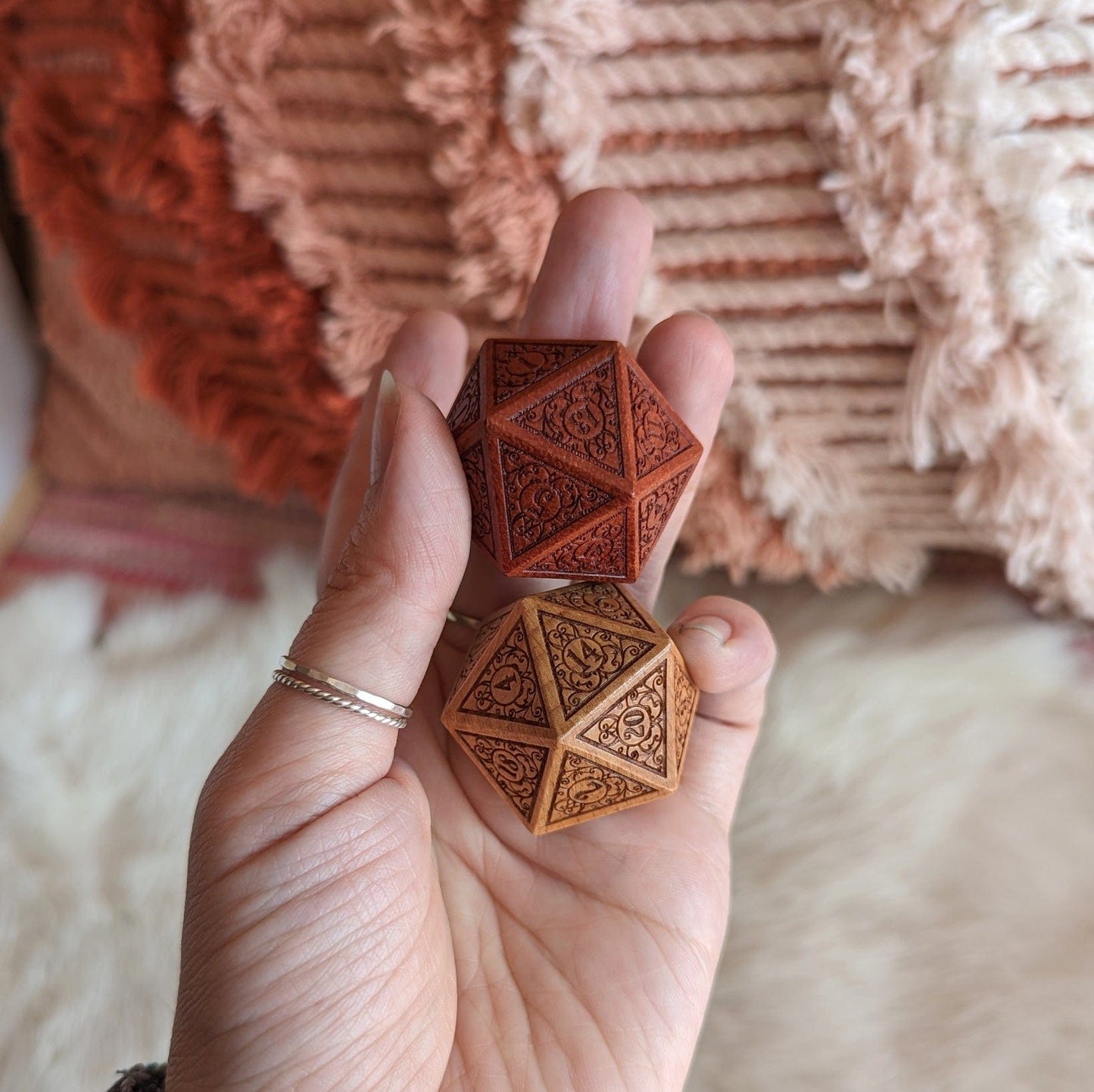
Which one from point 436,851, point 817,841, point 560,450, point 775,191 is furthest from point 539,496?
point 817,841

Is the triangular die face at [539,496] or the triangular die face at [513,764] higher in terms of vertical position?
the triangular die face at [539,496]

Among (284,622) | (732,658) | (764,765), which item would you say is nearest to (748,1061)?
(764,765)

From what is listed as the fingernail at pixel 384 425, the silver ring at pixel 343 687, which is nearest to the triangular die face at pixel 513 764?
the silver ring at pixel 343 687

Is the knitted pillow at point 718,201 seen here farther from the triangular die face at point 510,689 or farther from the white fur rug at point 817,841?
the triangular die face at point 510,689

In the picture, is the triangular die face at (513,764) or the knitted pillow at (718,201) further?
the knitted pillow at (718,201)

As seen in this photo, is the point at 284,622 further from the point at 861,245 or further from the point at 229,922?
the point at 861,245
